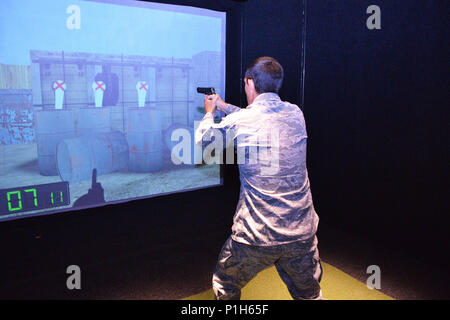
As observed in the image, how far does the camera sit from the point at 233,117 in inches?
56.4

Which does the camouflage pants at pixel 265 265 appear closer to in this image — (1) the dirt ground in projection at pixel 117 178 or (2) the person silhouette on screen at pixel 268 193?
(2) the person silhouette on screen at pixel 268 193

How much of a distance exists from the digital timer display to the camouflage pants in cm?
181

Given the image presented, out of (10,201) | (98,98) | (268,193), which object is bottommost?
(10,201)

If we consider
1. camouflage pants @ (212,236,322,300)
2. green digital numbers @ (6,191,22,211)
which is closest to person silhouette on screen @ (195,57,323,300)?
camouflage pants @ (212,236,322,300)

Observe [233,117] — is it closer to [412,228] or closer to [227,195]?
[412,228]

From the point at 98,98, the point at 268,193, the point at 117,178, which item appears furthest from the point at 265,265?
the point at 98,98

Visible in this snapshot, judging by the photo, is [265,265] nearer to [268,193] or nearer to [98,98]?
[268,193]

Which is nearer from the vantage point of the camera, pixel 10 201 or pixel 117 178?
pixel 10 201

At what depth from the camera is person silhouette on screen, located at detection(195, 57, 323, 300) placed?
1386 mm

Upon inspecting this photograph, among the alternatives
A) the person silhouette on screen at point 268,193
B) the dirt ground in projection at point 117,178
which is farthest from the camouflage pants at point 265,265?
the dirt ground in projection at point 117,178

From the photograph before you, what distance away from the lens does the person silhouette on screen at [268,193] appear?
139cm

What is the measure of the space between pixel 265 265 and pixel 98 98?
2091mm

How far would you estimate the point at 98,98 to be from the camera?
9.45 ft

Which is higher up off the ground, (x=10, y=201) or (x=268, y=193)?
(x=268, y=193)
